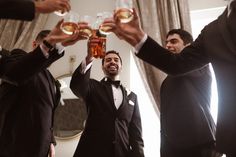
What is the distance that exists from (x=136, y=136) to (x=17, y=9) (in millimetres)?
1200

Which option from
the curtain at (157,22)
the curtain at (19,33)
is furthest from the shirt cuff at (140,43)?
the curtain at (19,33)

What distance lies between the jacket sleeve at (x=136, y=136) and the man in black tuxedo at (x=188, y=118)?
0.37 m

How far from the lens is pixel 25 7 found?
117cm

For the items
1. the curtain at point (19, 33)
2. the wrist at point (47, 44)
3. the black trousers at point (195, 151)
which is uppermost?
the curtain at point (19, 33)

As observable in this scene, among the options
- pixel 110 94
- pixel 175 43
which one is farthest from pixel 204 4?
pixel 110 94

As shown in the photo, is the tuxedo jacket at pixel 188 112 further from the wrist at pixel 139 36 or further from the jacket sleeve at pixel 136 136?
the wrist at pixel 139 36

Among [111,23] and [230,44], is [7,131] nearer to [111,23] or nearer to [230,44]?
[111,23]

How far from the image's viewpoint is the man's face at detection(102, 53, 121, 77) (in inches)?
86.3

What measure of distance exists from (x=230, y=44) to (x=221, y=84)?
0.42 ft

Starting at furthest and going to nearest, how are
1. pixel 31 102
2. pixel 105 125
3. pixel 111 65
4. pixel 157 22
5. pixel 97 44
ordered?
pixel 157 22
pixel 111 65
pixel 105 125
pixel 97 44
pixel 31 102

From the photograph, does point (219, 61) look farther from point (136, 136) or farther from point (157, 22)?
point (157, 22)

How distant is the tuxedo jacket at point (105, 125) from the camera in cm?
187

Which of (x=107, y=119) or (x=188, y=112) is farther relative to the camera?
(x=107, y=119)

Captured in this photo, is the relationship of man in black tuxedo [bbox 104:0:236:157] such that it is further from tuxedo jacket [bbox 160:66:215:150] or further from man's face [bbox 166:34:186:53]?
man's face [bbox 166:34:186:53]
